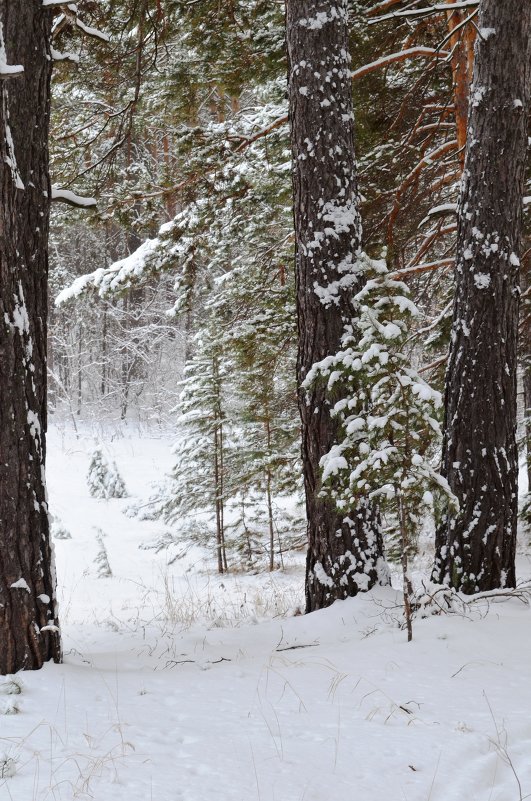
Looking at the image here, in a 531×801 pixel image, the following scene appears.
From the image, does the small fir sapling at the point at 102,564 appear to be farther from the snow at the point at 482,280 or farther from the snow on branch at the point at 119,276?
the snow at the point at 482,280

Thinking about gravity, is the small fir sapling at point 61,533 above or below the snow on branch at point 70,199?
below

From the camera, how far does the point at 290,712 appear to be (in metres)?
2.81

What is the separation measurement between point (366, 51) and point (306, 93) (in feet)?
7.44

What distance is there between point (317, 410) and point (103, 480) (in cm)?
1333

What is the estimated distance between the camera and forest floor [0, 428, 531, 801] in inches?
85.0

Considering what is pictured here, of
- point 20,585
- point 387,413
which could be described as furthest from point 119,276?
point 20,585

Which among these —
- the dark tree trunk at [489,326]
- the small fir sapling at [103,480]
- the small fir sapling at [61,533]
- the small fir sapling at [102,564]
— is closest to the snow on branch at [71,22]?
the dark tree trunk at [489,326]

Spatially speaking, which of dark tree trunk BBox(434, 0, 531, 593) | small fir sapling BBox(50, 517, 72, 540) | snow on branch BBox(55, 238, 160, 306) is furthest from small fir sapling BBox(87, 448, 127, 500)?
dark tree trunk BBox(434, 0, 531, 593)

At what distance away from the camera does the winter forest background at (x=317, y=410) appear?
246 cm

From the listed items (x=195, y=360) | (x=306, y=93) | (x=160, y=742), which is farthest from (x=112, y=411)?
(x=160, y=742)

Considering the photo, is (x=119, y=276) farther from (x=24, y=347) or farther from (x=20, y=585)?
(x=20, y=585)

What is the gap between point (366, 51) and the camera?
6398 millimetres

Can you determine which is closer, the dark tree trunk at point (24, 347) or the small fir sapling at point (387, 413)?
the dark tree trunk at point (24, 347)

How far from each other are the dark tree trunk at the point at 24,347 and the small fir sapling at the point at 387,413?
62.4 inches
